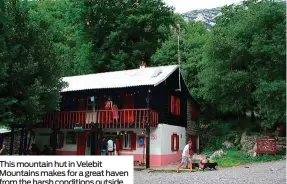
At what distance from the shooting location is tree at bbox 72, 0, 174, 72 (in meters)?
40.1

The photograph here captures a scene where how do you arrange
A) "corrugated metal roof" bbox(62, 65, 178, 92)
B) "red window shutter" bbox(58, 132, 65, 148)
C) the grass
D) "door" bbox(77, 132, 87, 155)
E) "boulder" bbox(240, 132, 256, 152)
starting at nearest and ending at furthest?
the grass, "corrugated metal roof" bbox(62, 65, 178, 92), "boulder" bbox(240, 132, 256, 152), "door" bbox(77, 132, 87, 155), "red window shutter" bbox(58, 132, 65, 148)

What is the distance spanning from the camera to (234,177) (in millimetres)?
13594

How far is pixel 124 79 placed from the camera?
24.0 meters

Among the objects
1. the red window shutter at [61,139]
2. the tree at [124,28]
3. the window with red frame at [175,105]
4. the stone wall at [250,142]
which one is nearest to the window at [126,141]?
the window with red frame at [175,105]

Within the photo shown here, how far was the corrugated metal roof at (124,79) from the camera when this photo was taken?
Result: 22.2 meters

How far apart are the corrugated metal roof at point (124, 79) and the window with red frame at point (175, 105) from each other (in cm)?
229

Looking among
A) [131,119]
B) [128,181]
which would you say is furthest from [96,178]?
[131,119]

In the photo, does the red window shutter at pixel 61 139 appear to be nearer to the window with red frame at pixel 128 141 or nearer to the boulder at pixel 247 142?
the window with red frame at pixel 128 141

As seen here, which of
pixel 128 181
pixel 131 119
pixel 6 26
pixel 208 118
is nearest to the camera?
pixel 128 181

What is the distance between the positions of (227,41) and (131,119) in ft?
31.6

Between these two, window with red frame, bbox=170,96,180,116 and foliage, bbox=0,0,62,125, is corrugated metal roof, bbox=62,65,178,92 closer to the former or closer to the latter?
window with red frame, bbox=170,96,180,116

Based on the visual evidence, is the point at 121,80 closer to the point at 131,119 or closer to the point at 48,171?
the point at 131,119

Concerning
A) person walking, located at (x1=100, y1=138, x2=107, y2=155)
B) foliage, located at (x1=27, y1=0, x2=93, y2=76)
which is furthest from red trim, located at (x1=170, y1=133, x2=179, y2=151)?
foliage, located at (x1=27, y1=0, x2=93, y2=76)

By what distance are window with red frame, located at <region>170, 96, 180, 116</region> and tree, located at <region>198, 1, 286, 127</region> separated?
8.18 feet
